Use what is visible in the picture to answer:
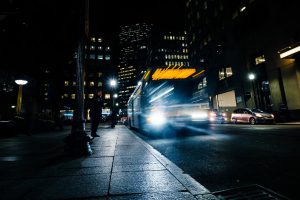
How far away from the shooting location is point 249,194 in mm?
2416

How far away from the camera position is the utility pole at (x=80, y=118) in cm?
513

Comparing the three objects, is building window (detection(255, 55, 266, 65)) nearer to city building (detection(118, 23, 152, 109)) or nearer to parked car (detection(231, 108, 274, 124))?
parked car (detection(231, 108, 274, 124))

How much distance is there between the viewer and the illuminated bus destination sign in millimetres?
9992

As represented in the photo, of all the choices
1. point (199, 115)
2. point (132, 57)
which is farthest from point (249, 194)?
point (132, 57)

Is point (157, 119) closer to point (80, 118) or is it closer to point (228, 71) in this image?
point (80, 118)

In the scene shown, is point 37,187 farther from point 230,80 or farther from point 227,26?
point 227,26

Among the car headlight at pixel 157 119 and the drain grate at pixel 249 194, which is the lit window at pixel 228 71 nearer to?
the car headlight at pixel 157 119

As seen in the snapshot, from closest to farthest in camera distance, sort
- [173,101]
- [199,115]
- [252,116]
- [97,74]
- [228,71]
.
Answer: [173,101], [199,115], [252,116], [228,71], [97,74]

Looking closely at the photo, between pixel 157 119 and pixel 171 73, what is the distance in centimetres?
255

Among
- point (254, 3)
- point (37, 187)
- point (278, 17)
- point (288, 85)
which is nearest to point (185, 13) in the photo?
point (254, 3)

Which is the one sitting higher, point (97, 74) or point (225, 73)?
point (97, 74)

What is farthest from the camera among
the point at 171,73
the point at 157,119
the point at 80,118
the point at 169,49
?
the point at 169,49

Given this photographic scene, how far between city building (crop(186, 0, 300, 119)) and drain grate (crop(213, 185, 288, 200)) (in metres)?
8.15

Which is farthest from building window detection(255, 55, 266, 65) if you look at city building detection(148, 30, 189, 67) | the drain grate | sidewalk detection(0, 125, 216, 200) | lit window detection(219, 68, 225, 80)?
city building detection(148, 30, 189, 67)
